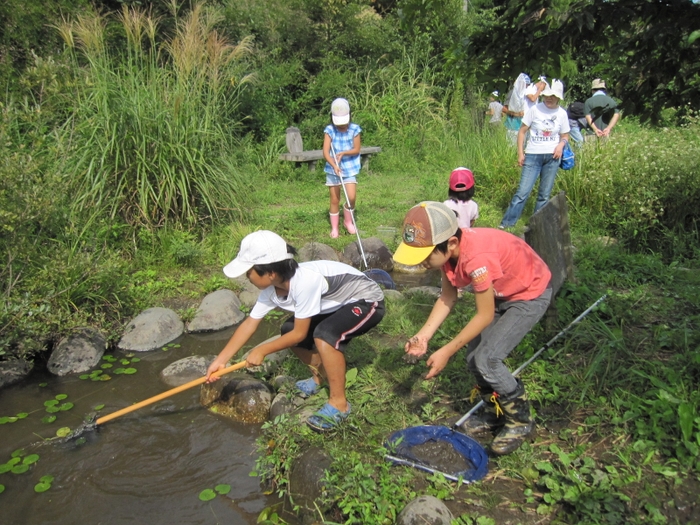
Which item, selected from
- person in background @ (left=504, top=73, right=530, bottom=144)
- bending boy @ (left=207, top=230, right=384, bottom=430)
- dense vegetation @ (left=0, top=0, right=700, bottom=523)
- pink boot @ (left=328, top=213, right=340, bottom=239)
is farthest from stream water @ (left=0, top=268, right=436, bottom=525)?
person in background @ (left=504, top=73, right=530, bottom=144)

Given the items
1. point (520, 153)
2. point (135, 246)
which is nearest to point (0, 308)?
point (135, 246)

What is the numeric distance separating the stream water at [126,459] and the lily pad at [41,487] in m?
0.02

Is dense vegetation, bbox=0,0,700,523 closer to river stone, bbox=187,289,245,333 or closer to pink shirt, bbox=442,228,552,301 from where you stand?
river stone, bbox=187,289,245,333

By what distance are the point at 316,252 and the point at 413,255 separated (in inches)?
161

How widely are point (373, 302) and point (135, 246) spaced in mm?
3533

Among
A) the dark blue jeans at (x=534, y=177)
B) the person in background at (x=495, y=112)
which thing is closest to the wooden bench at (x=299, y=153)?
the person in background at (x=495, y=112)

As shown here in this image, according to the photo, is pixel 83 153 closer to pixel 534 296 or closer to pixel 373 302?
pixel 373 302

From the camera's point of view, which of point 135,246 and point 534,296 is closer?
point 534,296

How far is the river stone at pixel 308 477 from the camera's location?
3244 millimetres

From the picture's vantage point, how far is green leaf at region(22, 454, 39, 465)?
12.9 feet

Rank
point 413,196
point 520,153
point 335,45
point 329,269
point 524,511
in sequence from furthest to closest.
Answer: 1. point 335,45
2. point 413,196
3. point 520,153
4. point 329,269
5. point 524,511

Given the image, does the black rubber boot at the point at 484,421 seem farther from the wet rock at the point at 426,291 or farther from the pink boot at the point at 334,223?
the pink boot at the point at 334,223

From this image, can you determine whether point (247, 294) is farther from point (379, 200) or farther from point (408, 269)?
point (379, 200)

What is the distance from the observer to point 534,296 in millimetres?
3250
